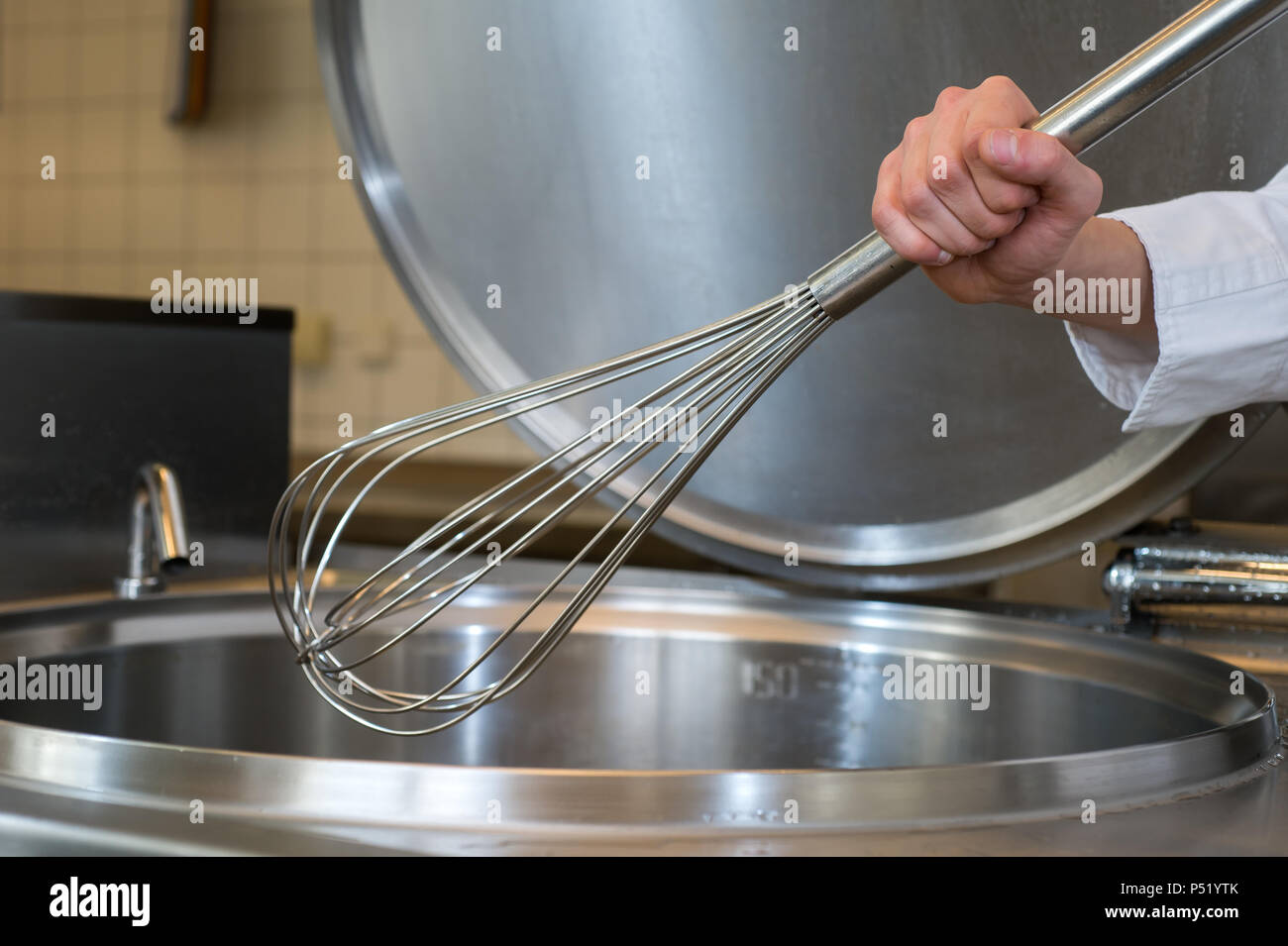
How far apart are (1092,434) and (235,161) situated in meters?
1.79

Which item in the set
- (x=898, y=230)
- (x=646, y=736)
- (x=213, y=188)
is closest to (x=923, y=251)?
(x=898, y=230)

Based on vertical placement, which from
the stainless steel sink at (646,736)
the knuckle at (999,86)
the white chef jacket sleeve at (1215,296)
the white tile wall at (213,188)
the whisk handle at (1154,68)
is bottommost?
the stainless steel sink at (646,736)

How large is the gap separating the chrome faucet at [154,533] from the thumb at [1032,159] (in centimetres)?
50

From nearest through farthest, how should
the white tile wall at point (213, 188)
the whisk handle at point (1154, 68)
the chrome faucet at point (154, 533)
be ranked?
the whisk handle at point (1154, 68) < the chrome faucet at point (154, 533) < the white tile wall at point (213, 188)

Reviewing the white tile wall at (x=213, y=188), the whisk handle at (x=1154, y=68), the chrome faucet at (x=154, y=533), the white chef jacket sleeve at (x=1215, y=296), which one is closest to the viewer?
the whisk handle at (x=1154, y=68)

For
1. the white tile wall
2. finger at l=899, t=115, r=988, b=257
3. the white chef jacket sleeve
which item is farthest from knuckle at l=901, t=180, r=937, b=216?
the white tile wall

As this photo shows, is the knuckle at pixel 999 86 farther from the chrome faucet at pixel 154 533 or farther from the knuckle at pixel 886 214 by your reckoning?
the chrome faucet at pixel 154 533

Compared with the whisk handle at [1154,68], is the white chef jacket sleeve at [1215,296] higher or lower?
lower

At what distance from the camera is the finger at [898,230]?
43cm

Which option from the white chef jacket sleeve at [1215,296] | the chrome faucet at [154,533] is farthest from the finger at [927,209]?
the chrome faucet at [154,533]

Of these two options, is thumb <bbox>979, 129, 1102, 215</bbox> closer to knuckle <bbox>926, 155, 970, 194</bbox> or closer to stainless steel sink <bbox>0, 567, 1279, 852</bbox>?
knuckle <bbox>926, 155, 970, 194</bbox>

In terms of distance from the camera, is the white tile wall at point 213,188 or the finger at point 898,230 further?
the white tile wall at point 213,188

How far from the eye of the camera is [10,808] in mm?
416

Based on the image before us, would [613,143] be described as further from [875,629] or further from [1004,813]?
[1004,813]
